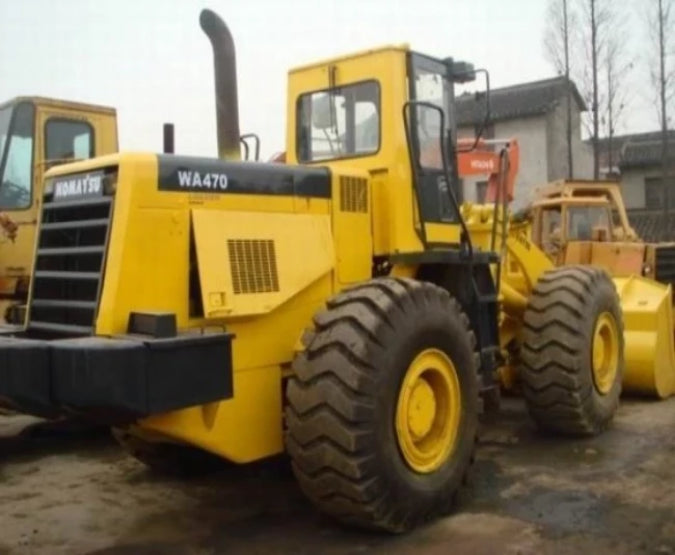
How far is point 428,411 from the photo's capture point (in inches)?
197

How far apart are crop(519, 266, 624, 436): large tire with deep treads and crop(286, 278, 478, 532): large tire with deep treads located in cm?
199

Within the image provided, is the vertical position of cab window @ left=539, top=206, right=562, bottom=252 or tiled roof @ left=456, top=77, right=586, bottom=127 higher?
tiled roof @ left=456, top=77, right=586, bottom=127

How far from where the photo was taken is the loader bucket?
8312 mm

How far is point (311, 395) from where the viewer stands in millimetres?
4387

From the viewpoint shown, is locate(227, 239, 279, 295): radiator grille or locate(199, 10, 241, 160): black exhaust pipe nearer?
locate(227, 239, 279, 295): radiator grille

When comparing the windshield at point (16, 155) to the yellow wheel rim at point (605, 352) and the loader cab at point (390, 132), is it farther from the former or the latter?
the yellow wheel rim at point (605, 352)

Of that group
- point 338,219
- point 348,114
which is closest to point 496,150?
point 348,114

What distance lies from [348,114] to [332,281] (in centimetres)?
138

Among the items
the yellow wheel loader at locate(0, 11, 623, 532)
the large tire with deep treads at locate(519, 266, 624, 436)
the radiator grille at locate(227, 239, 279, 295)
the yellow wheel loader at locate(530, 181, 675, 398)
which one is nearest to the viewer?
the yellow wheel loader at locate(0, 11, 623, 532)

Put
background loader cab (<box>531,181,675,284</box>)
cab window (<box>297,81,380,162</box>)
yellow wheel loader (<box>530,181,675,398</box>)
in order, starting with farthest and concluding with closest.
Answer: background loader cab (<box>531,181,675,284</box>)
yellow wheel loader (<box>530,181,675,398</box>)
cab window (<box>297,81,380,162</box>)

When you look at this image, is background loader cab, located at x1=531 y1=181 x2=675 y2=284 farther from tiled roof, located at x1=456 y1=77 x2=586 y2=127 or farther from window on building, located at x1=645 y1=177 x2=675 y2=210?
window on building, located at x1=645 y1=177 x2=675 y2=210

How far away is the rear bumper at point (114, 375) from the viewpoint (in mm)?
3746

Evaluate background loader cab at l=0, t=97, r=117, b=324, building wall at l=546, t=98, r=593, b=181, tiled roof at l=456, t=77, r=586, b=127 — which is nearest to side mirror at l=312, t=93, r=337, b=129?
background loader cab at l=0, t=97, r=117, b=324

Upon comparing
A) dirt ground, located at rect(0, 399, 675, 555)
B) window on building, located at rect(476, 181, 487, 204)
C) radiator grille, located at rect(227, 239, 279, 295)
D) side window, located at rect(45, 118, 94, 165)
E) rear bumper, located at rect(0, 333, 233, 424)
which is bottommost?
dirt ground, located at rect(0, 399, 675, 555)
